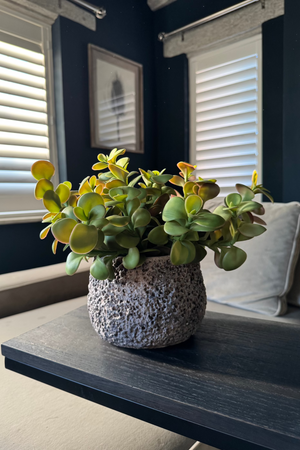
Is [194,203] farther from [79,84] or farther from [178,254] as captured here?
[79,84]

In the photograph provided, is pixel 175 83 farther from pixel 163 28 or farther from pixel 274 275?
pixel 274 275

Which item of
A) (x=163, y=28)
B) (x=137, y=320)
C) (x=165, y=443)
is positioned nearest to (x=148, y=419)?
(x=137, y=320)

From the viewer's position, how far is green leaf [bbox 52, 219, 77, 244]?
421 millimetres

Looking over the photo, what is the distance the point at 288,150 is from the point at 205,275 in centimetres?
124

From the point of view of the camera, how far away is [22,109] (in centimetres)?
213

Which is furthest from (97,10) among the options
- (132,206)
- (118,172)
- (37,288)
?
(132,206)

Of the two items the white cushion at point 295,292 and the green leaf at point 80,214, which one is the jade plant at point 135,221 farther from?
the white cushion at point 295,292

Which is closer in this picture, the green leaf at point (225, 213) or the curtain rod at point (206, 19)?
the green leaf at point (225, 213)

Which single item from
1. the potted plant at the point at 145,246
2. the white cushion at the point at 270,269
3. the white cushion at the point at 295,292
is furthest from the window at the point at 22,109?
→ the potted plant at the point at 145,246

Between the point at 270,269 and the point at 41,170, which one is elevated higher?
the point at 41,170

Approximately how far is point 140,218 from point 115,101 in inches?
94.7

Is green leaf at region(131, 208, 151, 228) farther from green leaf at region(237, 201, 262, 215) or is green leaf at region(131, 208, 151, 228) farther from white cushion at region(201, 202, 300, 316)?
white cushion at region(201, 202, 300, 316)

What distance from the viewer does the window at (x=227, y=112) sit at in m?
2.50

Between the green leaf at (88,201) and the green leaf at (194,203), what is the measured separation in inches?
4.6
